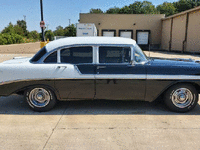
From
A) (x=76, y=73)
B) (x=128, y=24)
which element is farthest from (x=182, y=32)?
(x=76, y=73)

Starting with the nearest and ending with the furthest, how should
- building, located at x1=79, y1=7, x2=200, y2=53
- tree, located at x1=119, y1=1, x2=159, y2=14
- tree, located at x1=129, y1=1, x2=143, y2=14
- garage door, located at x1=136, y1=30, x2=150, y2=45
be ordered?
1. building, located at x1=79, y1=7, x2=200, y2=53
2. garage door, located at x1=136, y1=30, x2=150, y2=45
3. tree, located at x1=129, y1=1, x2=143, y2=14
4. tree, located at x1=119, y1=1, x2=159, y2=14

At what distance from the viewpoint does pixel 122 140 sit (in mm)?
3137

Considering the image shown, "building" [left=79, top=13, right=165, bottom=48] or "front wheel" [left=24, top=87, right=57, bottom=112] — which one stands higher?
"building" [left=79, top=13, right=165, bottom=48]

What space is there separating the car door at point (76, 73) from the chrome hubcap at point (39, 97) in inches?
12.8

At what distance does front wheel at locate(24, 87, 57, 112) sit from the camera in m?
→ 4.23

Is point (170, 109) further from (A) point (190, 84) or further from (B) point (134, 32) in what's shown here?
(B) point (134, 32)

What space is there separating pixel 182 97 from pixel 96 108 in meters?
1.93

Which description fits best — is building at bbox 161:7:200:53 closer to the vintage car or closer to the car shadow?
the car shadow

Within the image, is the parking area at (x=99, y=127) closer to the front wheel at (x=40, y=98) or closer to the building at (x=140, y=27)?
the front wheel at (x=40, y=98)

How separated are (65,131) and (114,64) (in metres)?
1.68

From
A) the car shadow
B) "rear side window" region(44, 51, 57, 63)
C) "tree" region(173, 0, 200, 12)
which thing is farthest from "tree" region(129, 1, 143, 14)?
"rear side window" region(44, 51, 57, 63)

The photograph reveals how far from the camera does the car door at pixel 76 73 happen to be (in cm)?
412

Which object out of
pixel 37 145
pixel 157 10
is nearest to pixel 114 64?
pixel 37 145

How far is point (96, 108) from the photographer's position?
181 inches
